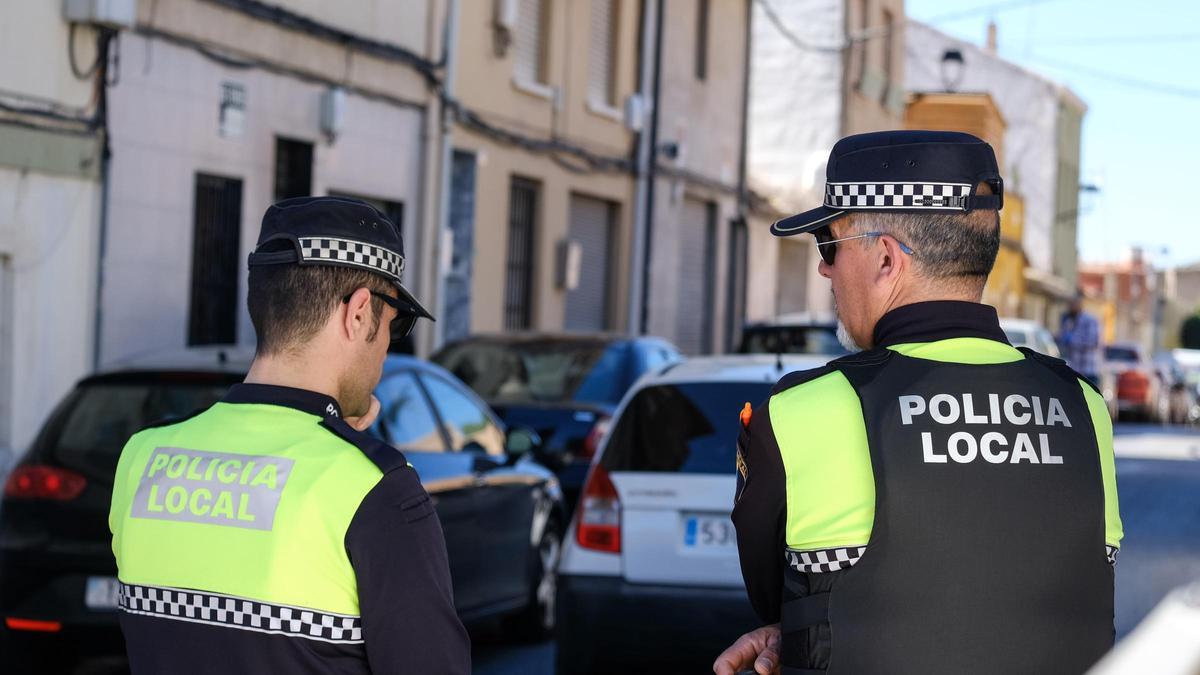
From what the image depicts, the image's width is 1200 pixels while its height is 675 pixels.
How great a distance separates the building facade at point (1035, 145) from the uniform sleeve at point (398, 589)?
42.6m

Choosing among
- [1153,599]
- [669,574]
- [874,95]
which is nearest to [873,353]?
[1153,599]

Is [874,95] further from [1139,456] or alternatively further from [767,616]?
[767,616]

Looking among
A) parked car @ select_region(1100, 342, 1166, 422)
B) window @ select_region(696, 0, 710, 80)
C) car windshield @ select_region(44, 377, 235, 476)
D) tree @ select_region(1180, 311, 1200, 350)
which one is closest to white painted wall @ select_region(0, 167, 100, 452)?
car windshield @ select_region(44, 377, 235, 476)

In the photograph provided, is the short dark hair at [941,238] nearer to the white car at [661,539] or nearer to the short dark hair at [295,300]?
the short dark hair at [295,300]

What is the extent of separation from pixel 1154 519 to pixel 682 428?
252cm

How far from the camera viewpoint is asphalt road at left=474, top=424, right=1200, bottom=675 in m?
4.34

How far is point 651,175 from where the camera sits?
22.2 metres

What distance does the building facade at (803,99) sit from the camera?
99.7 feet

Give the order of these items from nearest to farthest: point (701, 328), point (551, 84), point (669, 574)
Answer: point (669, 574) < point (551, 84) < point (701, 328)

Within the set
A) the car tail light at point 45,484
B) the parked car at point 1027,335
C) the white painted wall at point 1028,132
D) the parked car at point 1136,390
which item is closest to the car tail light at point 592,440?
the car tail light at point 45,484

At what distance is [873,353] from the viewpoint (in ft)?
9.04

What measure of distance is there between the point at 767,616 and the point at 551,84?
55.4ft

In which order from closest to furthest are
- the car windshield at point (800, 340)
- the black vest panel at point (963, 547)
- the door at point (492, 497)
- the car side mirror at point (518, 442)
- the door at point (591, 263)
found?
the black vest panel at point (963, 547) → the door at point (492, 497) → the car side mirror at point (518, 442) → the car windshield at point (800, 340) → the door at point (591, 263)

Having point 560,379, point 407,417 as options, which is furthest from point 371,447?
point 560,379
